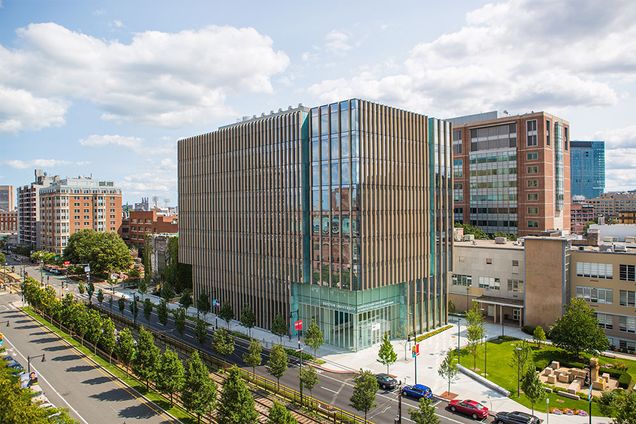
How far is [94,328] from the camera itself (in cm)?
6312

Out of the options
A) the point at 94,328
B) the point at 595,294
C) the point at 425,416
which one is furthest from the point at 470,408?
the point at 94,328

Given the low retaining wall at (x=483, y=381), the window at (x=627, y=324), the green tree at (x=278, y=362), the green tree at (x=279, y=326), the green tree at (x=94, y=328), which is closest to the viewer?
the green tree at (x=278, y=362)

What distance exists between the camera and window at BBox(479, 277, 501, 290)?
79875mm

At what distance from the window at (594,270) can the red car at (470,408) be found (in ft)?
122

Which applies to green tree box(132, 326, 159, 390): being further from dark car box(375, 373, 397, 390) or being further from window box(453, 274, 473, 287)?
window box(453, 274, 473, 287)

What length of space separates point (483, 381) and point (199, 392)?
32766 millimetres

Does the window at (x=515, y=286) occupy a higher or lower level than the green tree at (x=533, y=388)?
higher

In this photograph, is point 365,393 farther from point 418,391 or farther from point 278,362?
point 278,362

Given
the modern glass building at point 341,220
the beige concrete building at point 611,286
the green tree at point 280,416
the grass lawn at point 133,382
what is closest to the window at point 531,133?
the beige concrete building at point 611,286

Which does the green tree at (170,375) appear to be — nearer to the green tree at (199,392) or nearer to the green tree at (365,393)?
the green tree at (199,392)

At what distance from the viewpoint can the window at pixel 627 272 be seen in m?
65.1

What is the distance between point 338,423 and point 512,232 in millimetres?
102904

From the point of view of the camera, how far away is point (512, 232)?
419 feet

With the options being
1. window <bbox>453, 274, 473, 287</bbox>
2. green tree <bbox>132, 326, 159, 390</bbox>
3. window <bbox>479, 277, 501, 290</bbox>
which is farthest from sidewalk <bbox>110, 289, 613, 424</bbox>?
green tree <bbox>132, 326, 159, 390</bbox>
